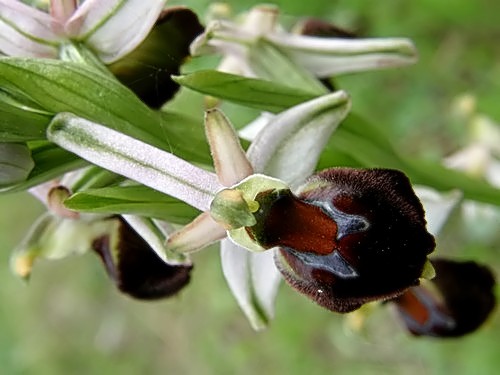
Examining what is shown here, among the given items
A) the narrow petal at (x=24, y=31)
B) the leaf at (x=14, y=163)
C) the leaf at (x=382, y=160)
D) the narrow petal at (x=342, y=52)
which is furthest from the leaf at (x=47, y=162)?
the narrow petal at (x=342, y=52)

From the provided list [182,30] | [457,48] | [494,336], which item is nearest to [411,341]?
[494,336]

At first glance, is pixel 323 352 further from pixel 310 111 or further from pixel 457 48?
pixel 310 111

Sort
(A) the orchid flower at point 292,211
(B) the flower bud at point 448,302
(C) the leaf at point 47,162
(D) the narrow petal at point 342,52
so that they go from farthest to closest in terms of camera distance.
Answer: (B) the flower bud at point 448,302, (D) the narrow petal at point 342,52, (C) the leaf at point 47,162, (A) the orchid flower at point 292,211

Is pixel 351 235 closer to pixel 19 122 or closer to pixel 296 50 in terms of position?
pixel 19 122

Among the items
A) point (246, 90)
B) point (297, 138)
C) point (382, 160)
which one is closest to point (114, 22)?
point (246, 90)

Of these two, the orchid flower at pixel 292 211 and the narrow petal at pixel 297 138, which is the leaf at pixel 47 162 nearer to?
the orchid flower at pixel 292 211

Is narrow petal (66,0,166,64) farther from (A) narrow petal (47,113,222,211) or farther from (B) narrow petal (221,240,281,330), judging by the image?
(B) narrow petal (221,240,281,330)
